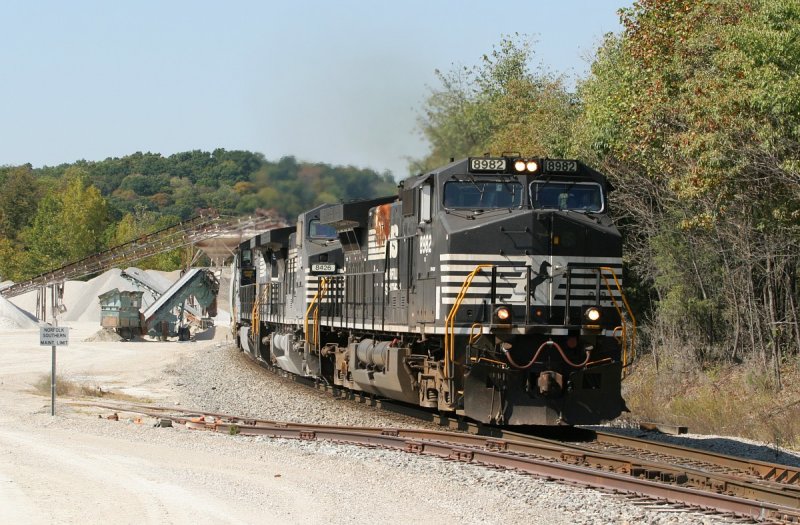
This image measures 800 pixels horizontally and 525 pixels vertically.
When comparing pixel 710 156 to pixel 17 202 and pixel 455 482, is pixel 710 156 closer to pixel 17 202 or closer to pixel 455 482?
pixel 455 482

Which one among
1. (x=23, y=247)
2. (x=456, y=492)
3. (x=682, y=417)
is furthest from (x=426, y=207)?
(x=23, y=247)

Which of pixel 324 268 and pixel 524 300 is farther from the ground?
pixel 324 268

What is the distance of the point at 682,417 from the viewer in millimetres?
18969

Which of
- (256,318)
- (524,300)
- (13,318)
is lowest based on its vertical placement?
(13,318)

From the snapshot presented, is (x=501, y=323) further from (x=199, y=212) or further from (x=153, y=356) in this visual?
(x=153, y=356)

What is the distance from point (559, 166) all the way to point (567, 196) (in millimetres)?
421

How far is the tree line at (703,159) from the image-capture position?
16.0 m

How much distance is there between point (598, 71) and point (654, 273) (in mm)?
5122

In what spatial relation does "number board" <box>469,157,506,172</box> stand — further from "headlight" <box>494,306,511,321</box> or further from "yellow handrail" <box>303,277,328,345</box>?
"yellow handrail" <box>303,277,328,345</box>

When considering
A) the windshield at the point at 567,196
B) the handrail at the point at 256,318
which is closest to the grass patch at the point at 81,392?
the handrail at the point at 256,318

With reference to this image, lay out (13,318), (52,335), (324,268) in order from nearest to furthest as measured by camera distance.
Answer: (52,335) → (324,268) → (13,318)

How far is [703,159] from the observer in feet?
55.8

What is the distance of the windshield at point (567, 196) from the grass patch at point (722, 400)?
14.1ft

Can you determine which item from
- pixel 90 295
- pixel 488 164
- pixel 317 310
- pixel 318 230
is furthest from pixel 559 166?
pixel 90 295
